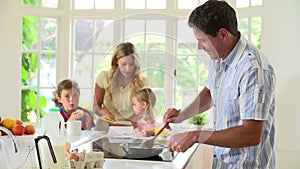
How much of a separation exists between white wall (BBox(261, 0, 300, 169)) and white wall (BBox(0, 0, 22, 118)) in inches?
96.4

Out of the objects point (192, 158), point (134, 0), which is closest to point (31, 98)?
point (134, 0)

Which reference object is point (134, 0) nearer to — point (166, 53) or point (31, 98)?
point (31, 98)

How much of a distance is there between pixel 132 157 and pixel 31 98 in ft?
10.0

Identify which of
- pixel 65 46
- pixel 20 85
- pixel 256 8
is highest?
pixel 256 8

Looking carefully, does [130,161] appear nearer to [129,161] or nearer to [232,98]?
[129,161]

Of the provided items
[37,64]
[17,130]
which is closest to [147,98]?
[17,130]

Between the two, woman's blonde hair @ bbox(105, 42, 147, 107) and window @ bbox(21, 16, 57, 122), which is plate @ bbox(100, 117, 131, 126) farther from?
window @ bbox(21, 16, 57, 122)

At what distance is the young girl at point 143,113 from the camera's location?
75.5 inches

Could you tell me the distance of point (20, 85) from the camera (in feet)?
15.0

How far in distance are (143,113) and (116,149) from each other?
0.22 metres

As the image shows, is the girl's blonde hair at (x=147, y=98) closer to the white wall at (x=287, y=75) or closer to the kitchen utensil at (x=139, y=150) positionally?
the kitchen utensil at (x=139, y=150)

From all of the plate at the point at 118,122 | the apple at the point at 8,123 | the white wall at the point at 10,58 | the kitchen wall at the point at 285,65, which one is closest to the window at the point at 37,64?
the white wall at the point at 10,58

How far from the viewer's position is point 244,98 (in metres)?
1.75

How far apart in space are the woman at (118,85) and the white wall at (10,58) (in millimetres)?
2854
